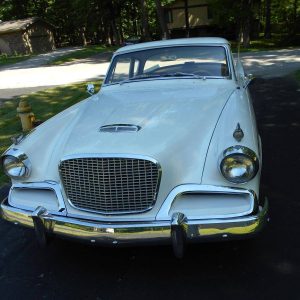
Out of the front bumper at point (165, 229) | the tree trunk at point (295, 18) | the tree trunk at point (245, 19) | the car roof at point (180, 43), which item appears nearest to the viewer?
the front bumper at point (165, 229)

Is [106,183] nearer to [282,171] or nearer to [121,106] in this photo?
[121,106]

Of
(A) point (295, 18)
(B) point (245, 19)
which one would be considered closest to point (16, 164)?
(B) point (245, 19)

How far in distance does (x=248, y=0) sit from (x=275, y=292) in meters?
22.6


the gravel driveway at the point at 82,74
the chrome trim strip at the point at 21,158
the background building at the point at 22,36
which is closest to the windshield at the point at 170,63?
the chrome trim strip at the point at 21,158

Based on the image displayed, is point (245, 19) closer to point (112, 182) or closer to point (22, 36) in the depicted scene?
point (112, 182)

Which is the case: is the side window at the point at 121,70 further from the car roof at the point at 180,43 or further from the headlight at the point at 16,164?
the headlight at the point at 16,164

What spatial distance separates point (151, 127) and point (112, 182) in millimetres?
600

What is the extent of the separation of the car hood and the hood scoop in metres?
0.05

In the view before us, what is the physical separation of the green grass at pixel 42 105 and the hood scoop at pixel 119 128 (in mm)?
3778

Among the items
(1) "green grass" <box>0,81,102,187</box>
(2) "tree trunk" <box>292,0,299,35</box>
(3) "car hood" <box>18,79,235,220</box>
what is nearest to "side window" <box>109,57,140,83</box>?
(3) "car hood" <box>18,79,235,220</box>

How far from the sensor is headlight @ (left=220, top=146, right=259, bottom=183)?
285cm

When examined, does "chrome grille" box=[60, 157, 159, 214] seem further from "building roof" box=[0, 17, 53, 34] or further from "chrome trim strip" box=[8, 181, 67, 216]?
"building roof" box=[0, 17, 53, 34]

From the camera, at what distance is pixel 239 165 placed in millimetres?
2869

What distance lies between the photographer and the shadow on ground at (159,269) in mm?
2922
